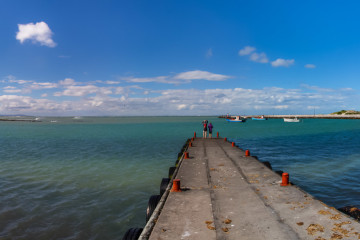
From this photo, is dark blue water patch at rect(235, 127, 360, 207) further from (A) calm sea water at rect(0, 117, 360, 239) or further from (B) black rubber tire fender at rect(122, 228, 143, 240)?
(B) black rubber tire fender at rect(122, 228, 143, 240)

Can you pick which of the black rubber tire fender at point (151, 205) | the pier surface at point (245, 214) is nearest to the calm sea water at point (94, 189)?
the black rubber tire fender at point (151, 205)

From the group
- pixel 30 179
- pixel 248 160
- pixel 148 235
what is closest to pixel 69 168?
pixel 30 179

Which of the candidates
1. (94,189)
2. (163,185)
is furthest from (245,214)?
(94,189)

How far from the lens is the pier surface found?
550cm

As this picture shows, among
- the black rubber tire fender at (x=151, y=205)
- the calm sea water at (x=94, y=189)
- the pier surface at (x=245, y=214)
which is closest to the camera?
the pier surface at (x=245, y=214)

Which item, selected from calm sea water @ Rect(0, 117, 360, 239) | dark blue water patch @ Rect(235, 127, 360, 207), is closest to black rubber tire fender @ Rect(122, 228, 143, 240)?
calm sea water @ Rect(0, 117, 360, 239)

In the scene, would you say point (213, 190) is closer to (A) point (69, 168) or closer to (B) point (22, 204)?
(B) point (22, 204)

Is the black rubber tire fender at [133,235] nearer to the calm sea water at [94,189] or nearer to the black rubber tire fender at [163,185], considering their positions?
the calm sea water at [94,189]

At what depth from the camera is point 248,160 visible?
14891 mm

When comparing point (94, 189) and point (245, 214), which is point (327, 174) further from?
point (94, 189)

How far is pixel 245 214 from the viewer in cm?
657

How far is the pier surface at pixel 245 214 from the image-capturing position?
550 cm

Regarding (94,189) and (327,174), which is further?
(327,174)

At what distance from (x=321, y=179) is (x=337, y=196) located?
3.32 m
